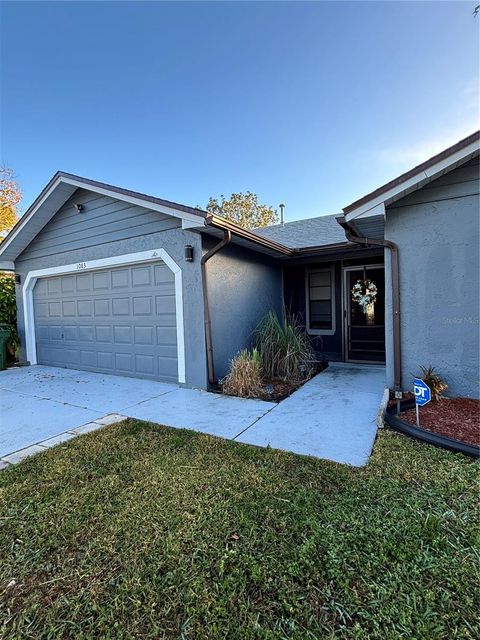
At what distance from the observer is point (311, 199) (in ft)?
62.0

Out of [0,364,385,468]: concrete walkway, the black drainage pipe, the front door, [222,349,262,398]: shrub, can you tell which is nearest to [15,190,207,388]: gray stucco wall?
[222,349,262,398]: shrub

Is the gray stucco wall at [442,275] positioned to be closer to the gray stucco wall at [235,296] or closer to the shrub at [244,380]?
the shrub at [244,380]

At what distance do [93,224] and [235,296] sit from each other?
12.0ft

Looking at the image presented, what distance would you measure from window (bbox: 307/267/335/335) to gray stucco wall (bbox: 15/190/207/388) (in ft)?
13.3

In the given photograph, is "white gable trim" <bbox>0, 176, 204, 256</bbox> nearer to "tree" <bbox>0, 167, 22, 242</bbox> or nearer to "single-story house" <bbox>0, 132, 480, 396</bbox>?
"single-story house" <bbox>0, 132, 480, 396</bbox>

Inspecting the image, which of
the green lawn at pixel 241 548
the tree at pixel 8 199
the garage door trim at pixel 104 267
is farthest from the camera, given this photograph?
the tree at pixel 8 199

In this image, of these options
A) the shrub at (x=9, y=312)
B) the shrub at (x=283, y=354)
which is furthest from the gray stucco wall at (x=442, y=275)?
the shrub at (x=9, y=312)

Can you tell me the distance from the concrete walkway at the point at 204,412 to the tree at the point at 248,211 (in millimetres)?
24166

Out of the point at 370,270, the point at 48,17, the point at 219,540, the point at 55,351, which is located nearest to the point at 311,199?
the point at 370,270

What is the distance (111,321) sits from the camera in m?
7.33

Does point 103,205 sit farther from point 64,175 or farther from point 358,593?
point 358,593

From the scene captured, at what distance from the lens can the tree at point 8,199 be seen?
1565cm

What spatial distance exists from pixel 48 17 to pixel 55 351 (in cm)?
768

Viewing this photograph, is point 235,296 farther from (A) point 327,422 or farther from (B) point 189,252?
(A) point 327,422
